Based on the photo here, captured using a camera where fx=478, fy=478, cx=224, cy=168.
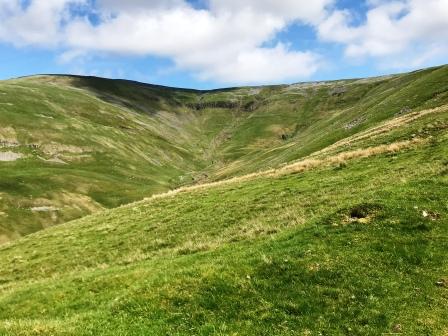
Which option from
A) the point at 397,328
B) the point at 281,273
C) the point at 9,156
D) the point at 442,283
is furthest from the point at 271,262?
the point at 9,156

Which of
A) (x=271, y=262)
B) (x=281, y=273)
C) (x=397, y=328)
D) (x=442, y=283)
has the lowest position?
(x=397, y=328)

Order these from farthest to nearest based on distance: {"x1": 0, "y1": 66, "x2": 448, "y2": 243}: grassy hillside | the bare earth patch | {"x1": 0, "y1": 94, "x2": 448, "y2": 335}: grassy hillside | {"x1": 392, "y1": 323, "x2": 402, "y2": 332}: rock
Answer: the bare earth patch, {"x1": 0, "y1": 66, "x2": 448, "y2": 243}: grassy hillside, {"x1": 0, "y1": 94, "x2": 448, "y2": 335}: grassy hillside, {"x1": 392, "y1": 323, "x2": 402, "y2": 332}: rock

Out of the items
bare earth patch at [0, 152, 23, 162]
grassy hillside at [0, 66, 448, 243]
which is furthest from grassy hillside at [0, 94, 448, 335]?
bare earth patch at [0, 152, 23, 162]

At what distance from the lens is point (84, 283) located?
→ 25344 millimetres

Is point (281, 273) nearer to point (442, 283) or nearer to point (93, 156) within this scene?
point (442, 283)

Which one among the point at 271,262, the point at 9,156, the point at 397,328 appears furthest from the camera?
the point at 9,156

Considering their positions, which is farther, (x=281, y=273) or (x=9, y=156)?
(x=9, y=156)

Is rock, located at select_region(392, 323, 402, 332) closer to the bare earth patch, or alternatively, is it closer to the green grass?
the green grass

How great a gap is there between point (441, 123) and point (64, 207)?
84375 mm

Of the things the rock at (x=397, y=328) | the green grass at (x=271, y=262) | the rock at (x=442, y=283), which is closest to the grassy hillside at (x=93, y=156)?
the green grass at (x=271, y=262)

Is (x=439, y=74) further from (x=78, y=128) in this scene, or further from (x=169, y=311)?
(x=78, y=128)

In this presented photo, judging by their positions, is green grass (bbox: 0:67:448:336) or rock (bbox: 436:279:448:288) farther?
rock (bbox: 436:279:448:288)

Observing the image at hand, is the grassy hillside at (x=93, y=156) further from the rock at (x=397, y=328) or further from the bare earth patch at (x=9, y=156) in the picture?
the rock at (x=397, y=328)

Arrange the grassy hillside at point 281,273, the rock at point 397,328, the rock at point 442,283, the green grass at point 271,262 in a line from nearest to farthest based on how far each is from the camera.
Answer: the rock at point 397,328
the grassy hillside at point 281,273
the green grass at point 271,262
the rock at point 442,283
